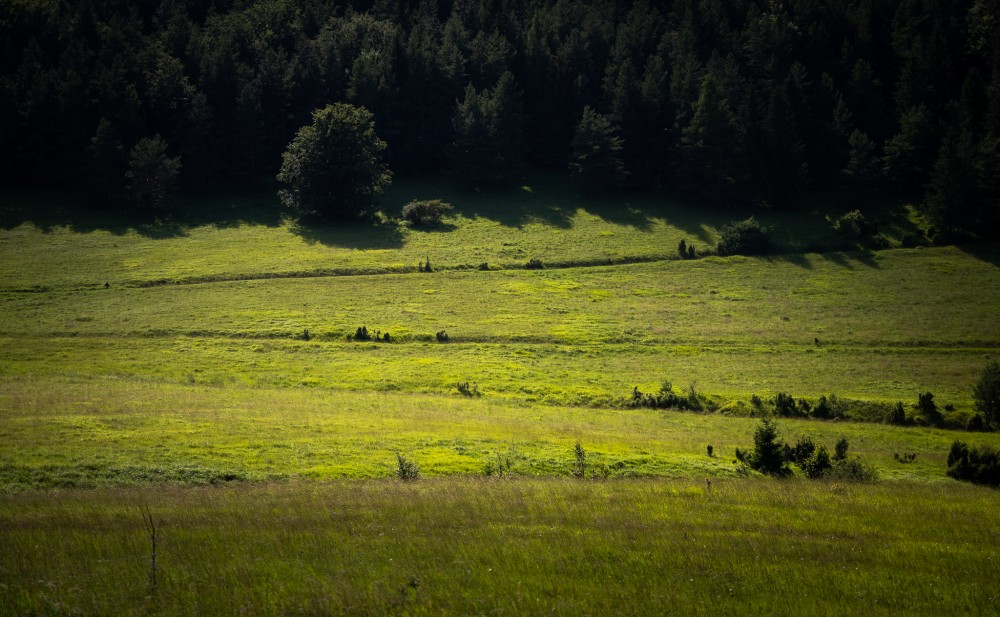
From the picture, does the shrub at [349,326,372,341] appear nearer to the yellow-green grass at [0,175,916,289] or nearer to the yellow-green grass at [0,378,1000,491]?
the yellow-green grass at [0,378,1000,491]

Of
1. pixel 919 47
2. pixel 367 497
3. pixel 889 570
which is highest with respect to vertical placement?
pixel 919 47

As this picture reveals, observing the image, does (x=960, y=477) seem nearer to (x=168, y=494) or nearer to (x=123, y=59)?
(x=168, y=494)

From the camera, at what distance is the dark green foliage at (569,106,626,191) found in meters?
97.1

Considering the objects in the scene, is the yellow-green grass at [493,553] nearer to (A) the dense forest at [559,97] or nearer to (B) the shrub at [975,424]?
(B) the shrub at [975,424]

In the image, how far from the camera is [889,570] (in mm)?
13281

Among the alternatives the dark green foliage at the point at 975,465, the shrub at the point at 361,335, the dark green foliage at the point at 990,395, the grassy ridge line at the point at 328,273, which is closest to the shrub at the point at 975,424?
the dark green foliage at the point at 990,395

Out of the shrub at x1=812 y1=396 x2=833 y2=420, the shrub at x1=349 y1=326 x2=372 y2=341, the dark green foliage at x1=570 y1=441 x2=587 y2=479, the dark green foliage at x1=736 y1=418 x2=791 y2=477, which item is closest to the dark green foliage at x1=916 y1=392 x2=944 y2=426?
the shrub at x1=812 y1=396 x2=833 y2=420

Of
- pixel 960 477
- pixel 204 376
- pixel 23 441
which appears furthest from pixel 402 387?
pixel 960 477

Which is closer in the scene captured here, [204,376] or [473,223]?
[204,376]

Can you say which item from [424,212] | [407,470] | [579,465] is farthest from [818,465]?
[424,212]

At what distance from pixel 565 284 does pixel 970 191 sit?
4799cm

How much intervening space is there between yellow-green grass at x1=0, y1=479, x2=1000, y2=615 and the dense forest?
7599cm

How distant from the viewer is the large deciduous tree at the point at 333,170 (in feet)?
290

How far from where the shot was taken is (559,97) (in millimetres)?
109938
